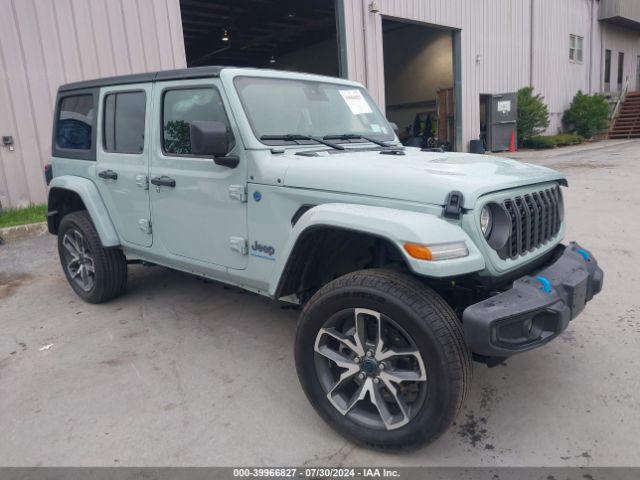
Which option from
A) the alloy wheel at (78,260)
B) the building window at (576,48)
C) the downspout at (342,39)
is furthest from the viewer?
the building window at (576,48)

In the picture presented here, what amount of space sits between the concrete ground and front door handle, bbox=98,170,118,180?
120cm

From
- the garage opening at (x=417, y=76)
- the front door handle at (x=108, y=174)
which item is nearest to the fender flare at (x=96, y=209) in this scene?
the front door handle at (x=108, y=174)

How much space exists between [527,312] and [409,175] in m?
0.86

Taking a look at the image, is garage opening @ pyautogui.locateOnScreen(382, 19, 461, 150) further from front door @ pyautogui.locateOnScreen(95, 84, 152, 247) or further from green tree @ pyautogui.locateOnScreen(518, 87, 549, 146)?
front door @ pyautogui.locateOnScreen(95, 84, 152, 247)

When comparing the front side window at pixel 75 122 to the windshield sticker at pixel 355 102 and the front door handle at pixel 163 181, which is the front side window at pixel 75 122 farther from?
the windshield sticker at pixel 355 102

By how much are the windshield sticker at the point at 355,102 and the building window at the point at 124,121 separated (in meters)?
1.54

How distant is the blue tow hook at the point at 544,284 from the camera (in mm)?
2445

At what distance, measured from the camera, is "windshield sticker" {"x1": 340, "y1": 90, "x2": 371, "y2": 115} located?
389 cm

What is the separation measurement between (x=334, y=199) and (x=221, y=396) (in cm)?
141

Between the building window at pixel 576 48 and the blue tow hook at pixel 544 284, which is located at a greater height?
the building window at pixel 576 48

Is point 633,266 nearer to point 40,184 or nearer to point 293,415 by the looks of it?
point 293,415

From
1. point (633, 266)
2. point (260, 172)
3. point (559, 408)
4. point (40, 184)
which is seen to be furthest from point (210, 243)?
point (40, 184)

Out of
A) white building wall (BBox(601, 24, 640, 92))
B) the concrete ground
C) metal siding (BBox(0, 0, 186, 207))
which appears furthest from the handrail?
the concrete ground

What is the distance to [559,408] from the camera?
2830 mm
